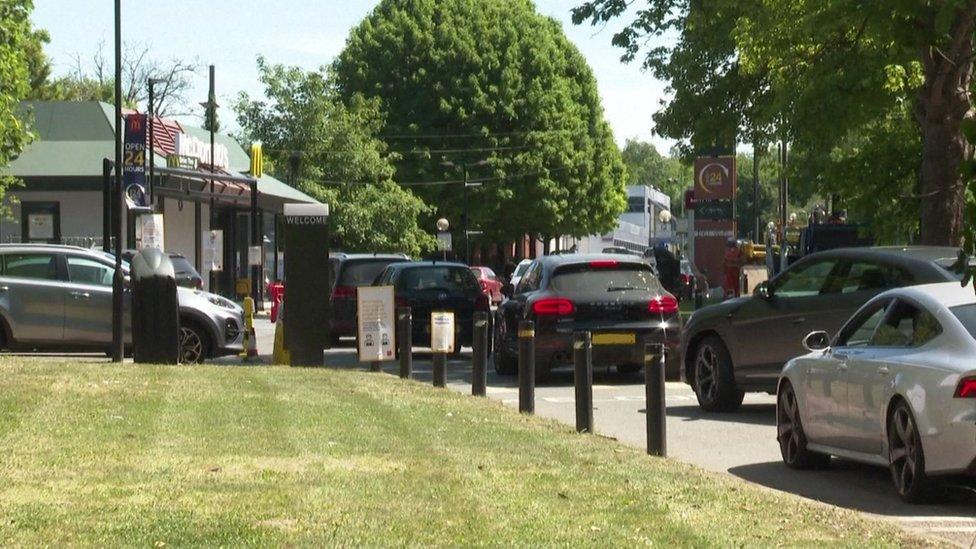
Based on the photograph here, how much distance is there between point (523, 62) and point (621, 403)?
199ft

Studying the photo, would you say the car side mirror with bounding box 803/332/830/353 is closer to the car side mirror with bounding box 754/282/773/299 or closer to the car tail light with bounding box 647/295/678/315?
the car side mirror with bounding box 754/282/773/299

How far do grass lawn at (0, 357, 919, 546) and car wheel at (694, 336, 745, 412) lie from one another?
2.97 meters

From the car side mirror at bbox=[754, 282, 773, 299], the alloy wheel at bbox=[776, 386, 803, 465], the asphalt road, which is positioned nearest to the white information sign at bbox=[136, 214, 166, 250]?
the asphalt road

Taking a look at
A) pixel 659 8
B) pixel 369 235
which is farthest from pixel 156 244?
pixel 369 235

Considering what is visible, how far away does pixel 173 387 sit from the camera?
17.3 metres

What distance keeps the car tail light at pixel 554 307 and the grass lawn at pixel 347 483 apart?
5.72 meters

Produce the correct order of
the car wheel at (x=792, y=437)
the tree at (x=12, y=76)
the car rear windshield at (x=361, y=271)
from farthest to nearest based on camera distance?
the tree at (x=12, y=76) < the car rear windshield at (x=361, y=271) < the car wheel at (x=792, y=437)

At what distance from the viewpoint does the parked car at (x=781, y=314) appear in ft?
53.9

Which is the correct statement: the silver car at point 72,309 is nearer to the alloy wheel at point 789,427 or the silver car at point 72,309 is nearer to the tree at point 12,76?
the alloy wheel at point 789,427

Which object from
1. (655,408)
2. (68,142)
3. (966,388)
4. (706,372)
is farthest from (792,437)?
(68,142)

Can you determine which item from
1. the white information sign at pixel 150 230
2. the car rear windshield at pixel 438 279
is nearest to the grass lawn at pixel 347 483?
the car rear windshield at pixel 438 279

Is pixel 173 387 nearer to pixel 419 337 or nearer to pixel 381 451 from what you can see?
pixel 381 451

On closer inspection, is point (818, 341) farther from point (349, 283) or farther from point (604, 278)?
point (349, 283)

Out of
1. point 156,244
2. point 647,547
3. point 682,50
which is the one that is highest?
point 682,50
